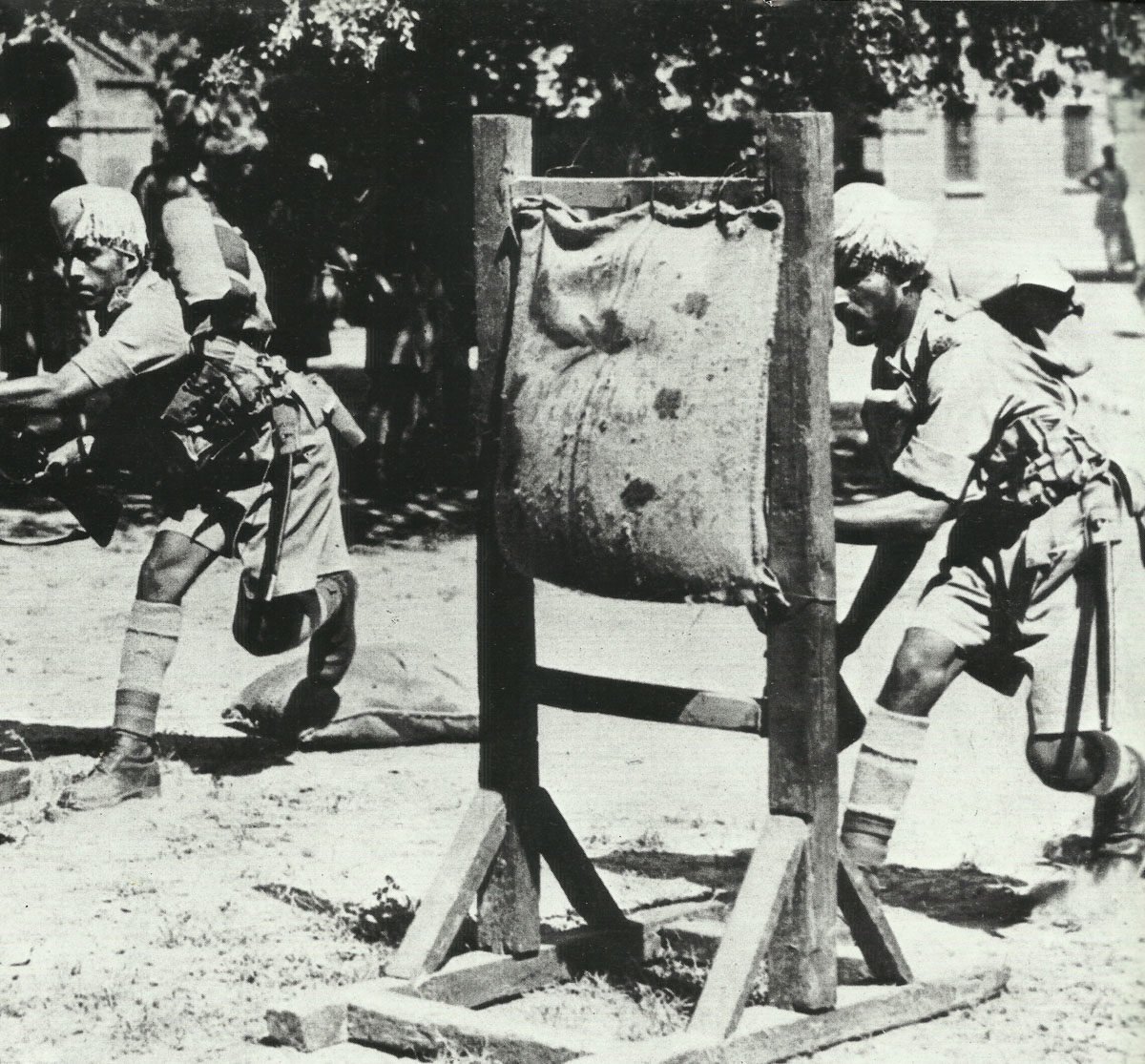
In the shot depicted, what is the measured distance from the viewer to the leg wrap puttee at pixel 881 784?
4922mm

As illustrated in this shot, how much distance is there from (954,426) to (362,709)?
3.20 m

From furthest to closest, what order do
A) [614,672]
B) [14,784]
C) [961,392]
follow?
1. [614,672]
2. [14,784]
3. [961,392]

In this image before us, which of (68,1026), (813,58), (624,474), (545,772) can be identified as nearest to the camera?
(624,474)

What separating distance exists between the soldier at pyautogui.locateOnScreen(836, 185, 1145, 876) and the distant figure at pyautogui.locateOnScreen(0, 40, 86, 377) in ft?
25.9

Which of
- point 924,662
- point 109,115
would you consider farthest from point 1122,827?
point 109,115

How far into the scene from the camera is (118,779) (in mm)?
6559

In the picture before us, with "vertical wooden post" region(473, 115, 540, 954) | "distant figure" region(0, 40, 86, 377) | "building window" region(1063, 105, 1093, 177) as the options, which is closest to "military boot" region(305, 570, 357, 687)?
"vertical wooden post" region(473, 115, 540, 954)

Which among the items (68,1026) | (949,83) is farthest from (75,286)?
(949,83)

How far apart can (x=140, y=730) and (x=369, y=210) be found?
6407 millimetres

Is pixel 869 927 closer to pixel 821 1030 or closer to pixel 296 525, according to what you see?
pixel 821 1030

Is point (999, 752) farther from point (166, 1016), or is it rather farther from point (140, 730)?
point (166, 1016)

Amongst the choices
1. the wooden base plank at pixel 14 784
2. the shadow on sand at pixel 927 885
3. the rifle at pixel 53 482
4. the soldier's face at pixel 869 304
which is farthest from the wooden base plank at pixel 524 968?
the rifle at pixel 53 482

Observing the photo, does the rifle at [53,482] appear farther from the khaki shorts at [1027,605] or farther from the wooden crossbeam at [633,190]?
the khaki shorts at [1027,605]

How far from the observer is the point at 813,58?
12094 mm
